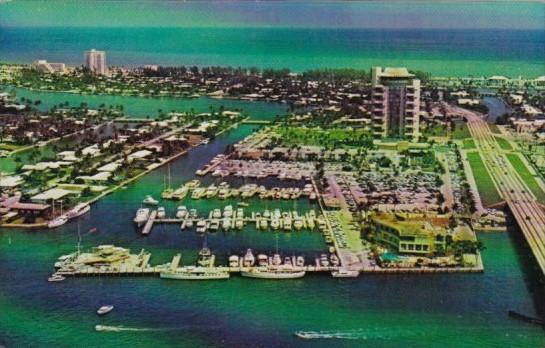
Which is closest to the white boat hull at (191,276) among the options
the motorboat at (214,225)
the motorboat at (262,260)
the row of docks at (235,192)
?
the motorboat at (262,260)

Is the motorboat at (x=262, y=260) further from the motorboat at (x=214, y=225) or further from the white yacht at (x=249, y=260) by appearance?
the motorboat at (x=214, y=225)

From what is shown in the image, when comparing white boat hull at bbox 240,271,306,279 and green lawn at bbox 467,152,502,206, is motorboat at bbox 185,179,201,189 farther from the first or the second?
green lawn at bbox 467,152,502,206

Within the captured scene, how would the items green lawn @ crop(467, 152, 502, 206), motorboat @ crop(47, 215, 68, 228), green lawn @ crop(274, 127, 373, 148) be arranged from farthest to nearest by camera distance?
green lawn @ crop(274, 127, 373, 148)
green lawn @ crop(467, 152, 502, 206)
motorboat @ crop(47, 215, 68, 228)

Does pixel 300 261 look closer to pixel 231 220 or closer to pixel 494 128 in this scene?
pixel 231 220

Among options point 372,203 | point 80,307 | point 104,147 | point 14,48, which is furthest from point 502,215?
point 14,48

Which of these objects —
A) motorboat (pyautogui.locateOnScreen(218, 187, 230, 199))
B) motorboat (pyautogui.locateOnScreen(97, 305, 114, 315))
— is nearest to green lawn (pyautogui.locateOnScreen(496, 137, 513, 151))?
motorboat (pyautogui.locateOnScreen(218, 187, 230, 199))

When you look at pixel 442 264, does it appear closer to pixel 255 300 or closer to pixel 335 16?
pixel 255 300

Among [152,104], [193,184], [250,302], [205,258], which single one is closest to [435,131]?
[193,184]
